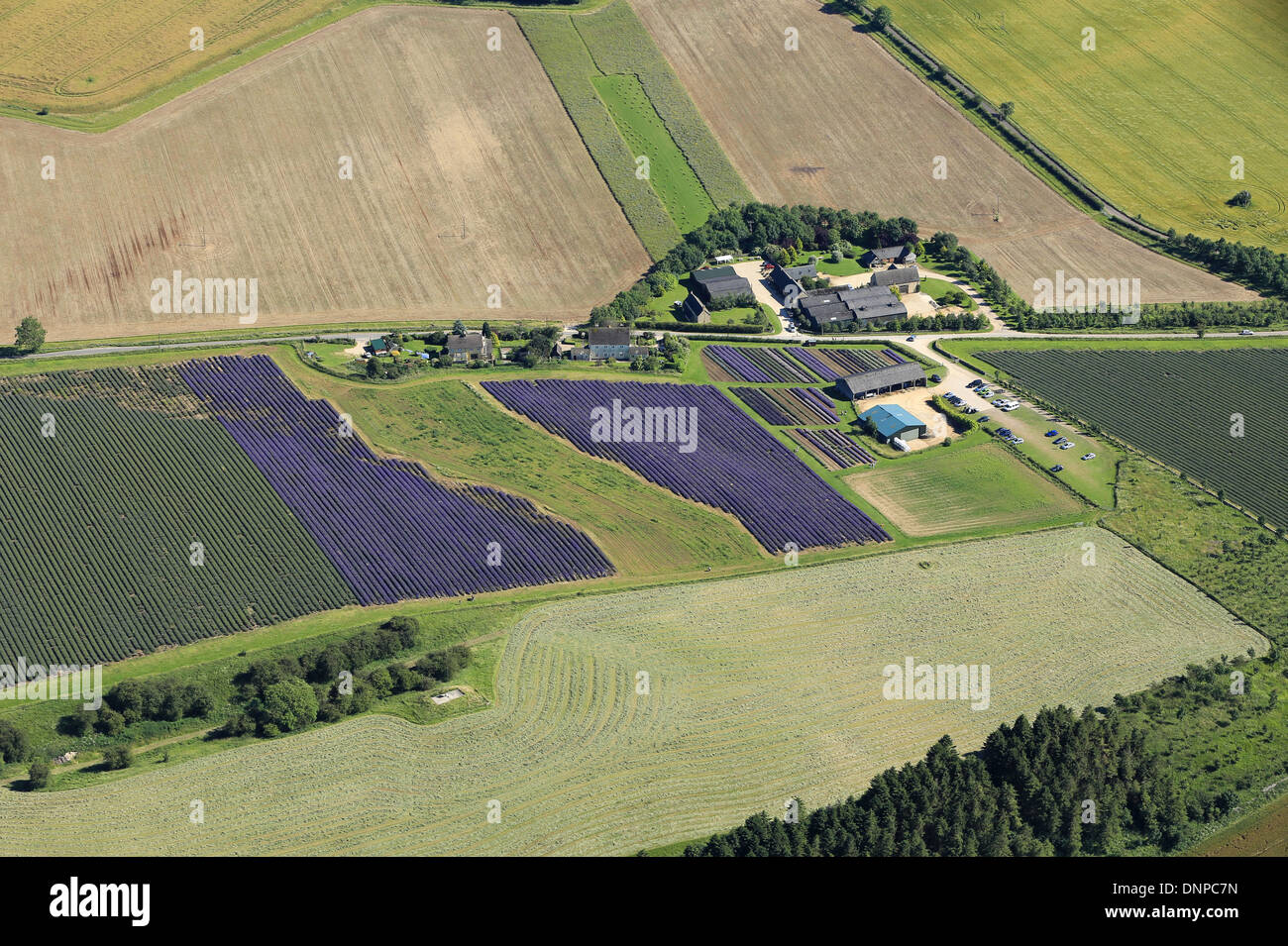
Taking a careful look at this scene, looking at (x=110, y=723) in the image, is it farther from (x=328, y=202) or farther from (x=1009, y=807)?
(x=328, y=202)

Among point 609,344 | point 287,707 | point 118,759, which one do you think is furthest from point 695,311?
point 118,759

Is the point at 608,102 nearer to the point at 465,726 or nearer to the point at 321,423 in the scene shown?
the point at 321,423

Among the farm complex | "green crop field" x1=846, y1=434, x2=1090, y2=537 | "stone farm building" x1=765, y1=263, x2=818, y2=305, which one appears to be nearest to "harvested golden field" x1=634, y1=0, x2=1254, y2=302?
the farm complex

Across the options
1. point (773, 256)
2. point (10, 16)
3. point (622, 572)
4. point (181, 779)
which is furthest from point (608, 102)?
point (181, 779)

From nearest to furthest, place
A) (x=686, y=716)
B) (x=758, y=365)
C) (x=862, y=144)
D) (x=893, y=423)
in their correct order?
(x=686, y=716), (x=893, y=423), (x=758, y=365), (x=862, y=144)

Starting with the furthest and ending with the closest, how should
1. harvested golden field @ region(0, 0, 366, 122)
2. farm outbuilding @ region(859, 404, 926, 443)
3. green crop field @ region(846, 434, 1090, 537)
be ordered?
harvested golden field @ region(0, 0, 366, 122), farm outbuilding @ region(859, 404, 926, 443), green crop field @ region(846, 434, 1090, 537)

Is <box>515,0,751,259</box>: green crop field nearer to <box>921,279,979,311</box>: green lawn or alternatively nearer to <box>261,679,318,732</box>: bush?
<box>921,279,979,311</box>: green lawn
